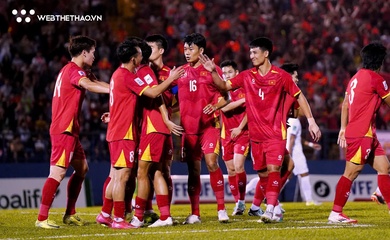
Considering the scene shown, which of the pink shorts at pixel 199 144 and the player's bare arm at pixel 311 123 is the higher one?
the player's bare arm at pixel 311 123

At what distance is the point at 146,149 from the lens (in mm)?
11617

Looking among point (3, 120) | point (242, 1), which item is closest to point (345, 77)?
point (242, 1)

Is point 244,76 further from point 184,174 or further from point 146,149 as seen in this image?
point 184,174

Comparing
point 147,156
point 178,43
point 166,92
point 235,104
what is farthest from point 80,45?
point 178,43

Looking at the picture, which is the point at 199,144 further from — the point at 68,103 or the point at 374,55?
the point at 374,55

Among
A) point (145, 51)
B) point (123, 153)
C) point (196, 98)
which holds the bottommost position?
point (123, 153)

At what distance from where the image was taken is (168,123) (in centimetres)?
1148

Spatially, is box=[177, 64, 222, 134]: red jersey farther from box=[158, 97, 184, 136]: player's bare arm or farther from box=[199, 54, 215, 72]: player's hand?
box=[158, 97, 184, 136]: player's bare arm

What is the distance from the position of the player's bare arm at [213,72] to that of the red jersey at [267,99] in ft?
0.55

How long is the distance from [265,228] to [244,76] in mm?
2356

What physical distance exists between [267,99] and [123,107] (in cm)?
214

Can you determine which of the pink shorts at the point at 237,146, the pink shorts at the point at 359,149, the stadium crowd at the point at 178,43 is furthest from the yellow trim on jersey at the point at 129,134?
the stadium crowd at the point at 178,43

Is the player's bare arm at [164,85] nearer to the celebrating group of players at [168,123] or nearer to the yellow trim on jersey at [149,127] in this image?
the celebrating group of players at [168,123]

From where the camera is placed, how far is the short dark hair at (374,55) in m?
Answer: 11.7
